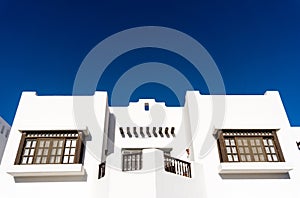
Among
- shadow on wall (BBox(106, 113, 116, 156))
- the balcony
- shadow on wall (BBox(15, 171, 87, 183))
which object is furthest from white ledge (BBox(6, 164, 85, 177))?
shadow on wall (BBox(106, 113, 116, 156))

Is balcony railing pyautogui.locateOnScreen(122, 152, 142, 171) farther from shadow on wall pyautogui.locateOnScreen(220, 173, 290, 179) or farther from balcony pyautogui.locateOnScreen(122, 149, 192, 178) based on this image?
→ shadow on wall pyautogui.locateOnScreen(220, 173, 290, 179)

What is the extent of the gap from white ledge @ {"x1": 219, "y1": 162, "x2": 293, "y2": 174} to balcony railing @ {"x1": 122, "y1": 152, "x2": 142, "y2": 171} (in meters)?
3.32

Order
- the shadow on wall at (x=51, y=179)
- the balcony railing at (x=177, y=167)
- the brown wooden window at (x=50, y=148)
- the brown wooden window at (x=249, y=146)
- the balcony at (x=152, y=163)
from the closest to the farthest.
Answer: the balcony at (x=152, y=163) → the balcony railing at (x=177, y=167) → the shadow on wall at (x=51, y=179) → the brown wooden window at (x=50, y=148) → the brown wooden window at (x=249, y=146)

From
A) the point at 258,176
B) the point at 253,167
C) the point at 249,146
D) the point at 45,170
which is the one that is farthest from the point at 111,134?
the point at 258,176

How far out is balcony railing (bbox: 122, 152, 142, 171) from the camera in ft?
27.1

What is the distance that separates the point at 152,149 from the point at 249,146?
4.55m

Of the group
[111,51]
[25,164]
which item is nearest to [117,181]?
[25,164]

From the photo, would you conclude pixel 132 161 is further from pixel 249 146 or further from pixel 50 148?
pixel 249 146

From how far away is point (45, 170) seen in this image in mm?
8836

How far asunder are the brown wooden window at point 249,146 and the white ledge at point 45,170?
5.88 m

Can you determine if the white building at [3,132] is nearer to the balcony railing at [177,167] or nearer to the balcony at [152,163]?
the balcony at [152,163]

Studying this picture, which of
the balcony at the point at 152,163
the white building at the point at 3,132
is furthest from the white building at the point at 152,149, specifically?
the white building at the point at 3,132

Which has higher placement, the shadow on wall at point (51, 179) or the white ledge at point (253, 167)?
the white ledge at point (253, 167)

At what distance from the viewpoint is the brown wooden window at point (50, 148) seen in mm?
9430
